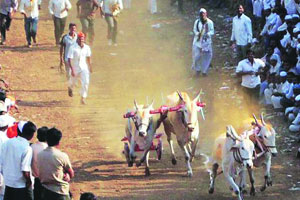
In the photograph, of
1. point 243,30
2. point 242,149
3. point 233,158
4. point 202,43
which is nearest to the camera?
point 242,149

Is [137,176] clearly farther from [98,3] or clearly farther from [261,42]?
[98,3]

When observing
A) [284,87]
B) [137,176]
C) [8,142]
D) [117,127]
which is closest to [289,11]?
[284,87]

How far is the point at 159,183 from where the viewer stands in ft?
43.5

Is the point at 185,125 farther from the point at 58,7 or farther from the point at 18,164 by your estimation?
the point at 58,7

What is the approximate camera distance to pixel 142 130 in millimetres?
13203

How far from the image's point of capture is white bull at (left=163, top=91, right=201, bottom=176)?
528 inches

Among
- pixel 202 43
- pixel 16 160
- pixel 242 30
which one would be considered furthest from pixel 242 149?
pixel 202 43

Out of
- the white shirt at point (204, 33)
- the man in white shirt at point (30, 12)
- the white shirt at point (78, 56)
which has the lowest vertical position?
the white shirt at point (78, 56)

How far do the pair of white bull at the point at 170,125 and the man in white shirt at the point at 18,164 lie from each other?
135 inches

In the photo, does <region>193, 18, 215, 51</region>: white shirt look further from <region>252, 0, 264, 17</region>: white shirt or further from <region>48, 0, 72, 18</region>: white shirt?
<region>48, 0, 72, 18</region>: white shirt

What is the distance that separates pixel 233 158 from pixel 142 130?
1.88 meters

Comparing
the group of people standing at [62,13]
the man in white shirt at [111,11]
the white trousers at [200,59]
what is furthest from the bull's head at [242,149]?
the man in white shirt at [111,11]

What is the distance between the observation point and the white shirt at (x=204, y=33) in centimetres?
1940

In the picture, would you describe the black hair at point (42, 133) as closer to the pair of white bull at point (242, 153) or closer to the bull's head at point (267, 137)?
the pair of white bull at point (242, 153)
